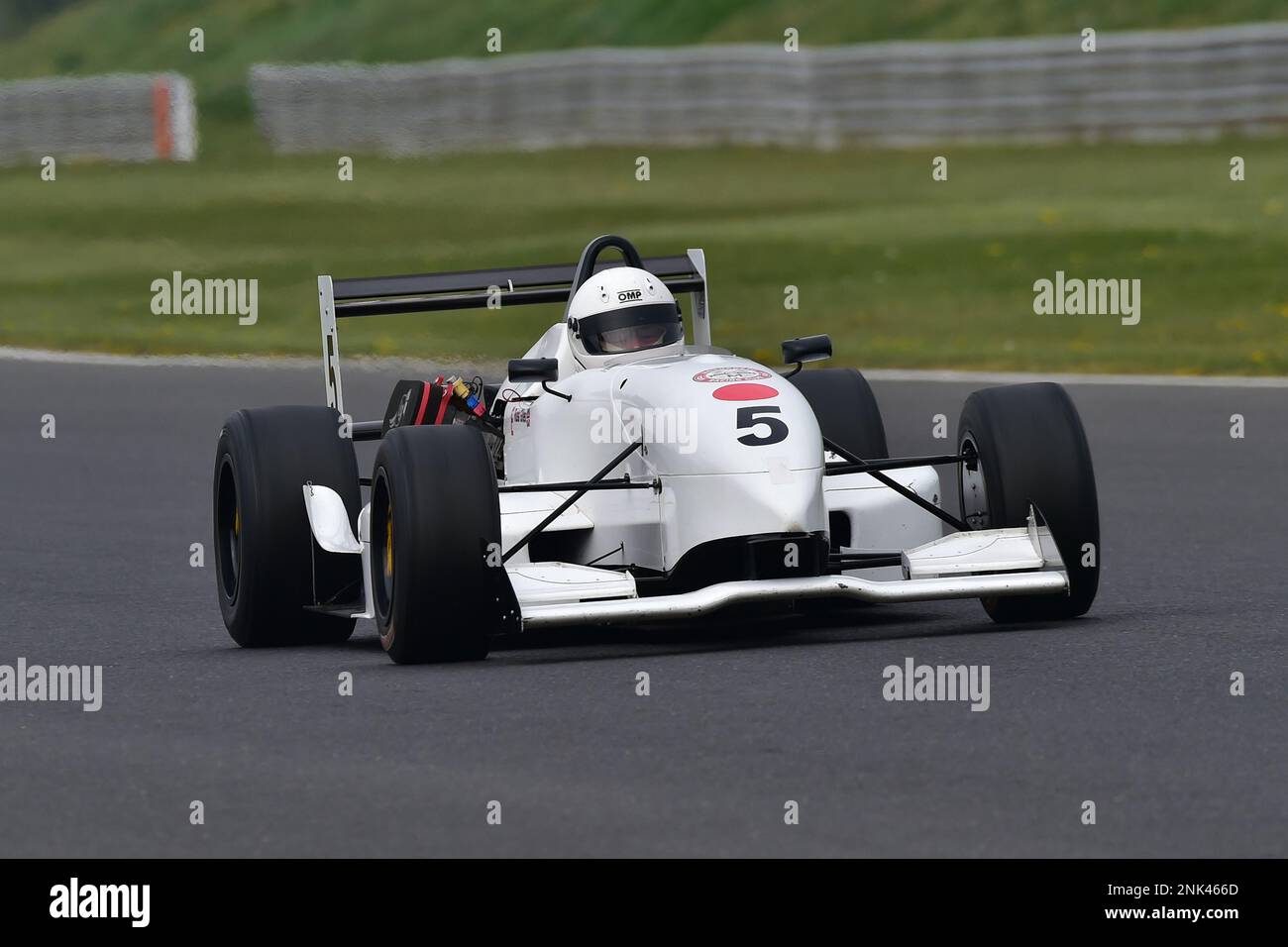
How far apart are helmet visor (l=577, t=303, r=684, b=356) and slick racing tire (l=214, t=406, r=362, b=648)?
1.01 m

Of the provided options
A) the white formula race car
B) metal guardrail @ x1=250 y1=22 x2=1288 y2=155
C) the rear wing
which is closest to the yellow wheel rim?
the white formula race car

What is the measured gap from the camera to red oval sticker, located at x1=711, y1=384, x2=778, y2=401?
8.69 meters

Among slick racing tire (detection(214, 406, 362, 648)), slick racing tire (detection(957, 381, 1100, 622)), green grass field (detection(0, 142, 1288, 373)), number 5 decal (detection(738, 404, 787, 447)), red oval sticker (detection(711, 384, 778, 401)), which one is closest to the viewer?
number 5 decal (detection(738, 404, 787, 447))

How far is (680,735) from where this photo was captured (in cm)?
713

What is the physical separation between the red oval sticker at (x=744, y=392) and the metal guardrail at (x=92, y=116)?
2416cm

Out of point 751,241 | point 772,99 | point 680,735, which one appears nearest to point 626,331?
point 680,735

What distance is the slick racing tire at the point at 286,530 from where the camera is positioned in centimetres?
927

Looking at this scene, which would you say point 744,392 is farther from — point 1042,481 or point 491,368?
point 491,368

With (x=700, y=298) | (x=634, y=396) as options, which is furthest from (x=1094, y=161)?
(x=634, y=396)

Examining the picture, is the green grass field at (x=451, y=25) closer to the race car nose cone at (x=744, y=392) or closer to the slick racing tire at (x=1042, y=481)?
the slick racing tire at (x=1042, y=481)

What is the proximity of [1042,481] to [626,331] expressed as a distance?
5.56 feet

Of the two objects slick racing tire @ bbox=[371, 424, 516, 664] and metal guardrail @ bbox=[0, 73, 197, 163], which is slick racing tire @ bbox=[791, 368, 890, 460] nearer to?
slick racing tire @ bbox=[371, 424, 516, 664]

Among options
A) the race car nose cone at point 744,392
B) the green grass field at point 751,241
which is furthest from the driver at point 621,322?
the green grass field at point 751,241

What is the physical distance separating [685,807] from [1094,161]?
84.0ft
